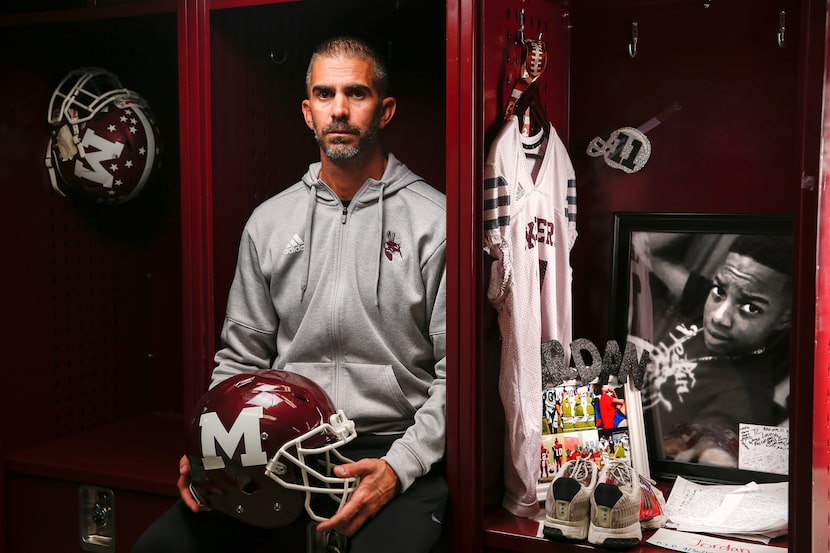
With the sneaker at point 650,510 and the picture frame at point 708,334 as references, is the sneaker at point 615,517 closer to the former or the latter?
the sneaker at point 650,510

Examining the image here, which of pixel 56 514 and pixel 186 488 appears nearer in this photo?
pixel 186 488

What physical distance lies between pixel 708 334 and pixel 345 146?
1.03m

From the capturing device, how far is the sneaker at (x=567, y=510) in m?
1.79

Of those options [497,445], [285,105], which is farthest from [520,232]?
[285,105]

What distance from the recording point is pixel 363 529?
1.79 meters

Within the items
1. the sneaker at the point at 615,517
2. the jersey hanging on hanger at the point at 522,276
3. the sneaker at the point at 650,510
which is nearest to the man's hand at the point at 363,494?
the jersey hanging on hanger at the point at 522,276

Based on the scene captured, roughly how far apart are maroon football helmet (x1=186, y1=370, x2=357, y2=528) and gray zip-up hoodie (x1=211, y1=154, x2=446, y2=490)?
24 cm

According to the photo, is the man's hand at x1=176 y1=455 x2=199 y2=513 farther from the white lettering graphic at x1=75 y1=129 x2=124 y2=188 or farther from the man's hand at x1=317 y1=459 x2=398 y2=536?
the white lettering graphic at x1=75 y1=129 x2=124 y2=188

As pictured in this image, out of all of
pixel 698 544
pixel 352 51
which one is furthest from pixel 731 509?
pixel 352 51

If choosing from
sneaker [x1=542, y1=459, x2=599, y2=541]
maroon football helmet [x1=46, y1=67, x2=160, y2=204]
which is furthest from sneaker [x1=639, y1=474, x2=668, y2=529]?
maroon football helmet [x1=46, y1=67, x2=160, y2=204]

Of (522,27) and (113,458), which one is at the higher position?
(522,27)

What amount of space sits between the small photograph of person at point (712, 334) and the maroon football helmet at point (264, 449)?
0.90m

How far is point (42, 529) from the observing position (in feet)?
7.82

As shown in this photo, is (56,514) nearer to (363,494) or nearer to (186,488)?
(186,488)
